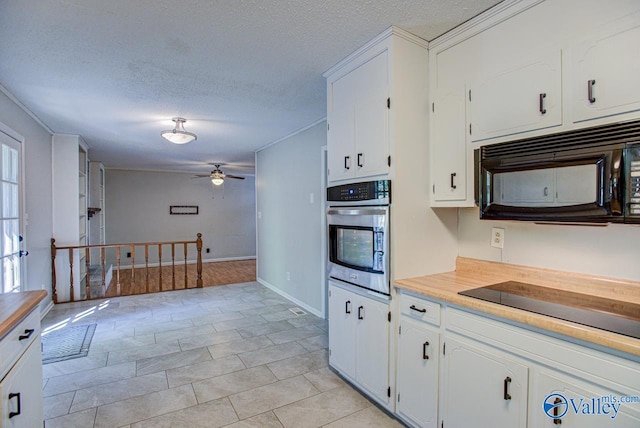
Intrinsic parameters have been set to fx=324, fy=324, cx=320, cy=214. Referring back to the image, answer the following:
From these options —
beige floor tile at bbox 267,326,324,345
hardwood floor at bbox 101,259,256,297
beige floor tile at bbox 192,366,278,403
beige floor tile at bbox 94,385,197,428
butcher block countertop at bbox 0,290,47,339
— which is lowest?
hardwood floor at bbox 101,259,256,297

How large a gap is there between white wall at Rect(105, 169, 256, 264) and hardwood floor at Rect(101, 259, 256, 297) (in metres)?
0.76

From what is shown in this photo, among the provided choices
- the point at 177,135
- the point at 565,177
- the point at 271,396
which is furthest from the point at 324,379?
the point at 177,135

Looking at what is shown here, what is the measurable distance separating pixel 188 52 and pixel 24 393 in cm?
212

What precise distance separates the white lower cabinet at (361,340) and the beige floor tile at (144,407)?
1111mm

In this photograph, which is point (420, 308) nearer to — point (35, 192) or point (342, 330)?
point (342, 330)

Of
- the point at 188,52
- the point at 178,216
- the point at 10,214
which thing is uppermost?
the point at 188,52

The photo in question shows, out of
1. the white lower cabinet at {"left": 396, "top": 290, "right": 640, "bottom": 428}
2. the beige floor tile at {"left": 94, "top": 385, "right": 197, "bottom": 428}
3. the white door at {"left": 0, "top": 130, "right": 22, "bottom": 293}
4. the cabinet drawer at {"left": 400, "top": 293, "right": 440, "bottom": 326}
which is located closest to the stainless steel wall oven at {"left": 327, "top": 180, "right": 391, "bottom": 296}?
the cabinet drawer at {"left": 400, "top": 293, "right": 440, "bottom": 326}

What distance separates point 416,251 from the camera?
2.12 m

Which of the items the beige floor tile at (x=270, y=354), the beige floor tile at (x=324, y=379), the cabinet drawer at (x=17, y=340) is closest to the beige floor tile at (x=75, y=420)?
the cabinet drawer at (x=17, y=340)

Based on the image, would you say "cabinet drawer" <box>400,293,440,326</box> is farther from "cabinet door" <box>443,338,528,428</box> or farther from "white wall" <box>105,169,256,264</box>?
"white wall" <box>105,169,256,264</box>

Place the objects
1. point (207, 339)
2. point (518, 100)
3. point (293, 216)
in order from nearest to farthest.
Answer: point (518, 100) < point (207, 339) < point (293, 216)

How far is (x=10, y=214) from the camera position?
3146 mm

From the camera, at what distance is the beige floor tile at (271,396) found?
2.21 metres

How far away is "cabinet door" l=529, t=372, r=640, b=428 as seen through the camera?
1135 mm
